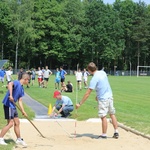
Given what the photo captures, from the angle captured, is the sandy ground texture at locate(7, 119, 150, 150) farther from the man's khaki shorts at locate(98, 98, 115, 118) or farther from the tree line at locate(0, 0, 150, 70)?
the tree line at locate(0, 0, 150, 70)

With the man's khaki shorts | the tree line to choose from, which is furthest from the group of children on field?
the tree line

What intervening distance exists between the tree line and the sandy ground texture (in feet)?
210

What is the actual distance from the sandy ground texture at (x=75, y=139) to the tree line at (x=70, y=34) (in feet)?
210

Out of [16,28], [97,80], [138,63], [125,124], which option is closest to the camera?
[97,80]

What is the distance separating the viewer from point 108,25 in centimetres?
8544

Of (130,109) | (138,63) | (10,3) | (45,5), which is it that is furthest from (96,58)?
(130,109)

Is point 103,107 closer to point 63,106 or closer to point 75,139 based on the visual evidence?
point 75,139

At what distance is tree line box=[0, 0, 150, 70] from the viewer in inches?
3031

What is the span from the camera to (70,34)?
82.7m

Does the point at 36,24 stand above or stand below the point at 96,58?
above

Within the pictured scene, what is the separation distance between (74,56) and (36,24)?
11.0m

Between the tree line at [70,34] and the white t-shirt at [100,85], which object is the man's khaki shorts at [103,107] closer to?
the white t-shirt at [100,85]

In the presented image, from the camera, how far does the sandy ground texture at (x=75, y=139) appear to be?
873 centimetres

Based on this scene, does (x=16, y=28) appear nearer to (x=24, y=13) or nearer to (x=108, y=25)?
(x=24, y=13)
